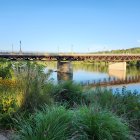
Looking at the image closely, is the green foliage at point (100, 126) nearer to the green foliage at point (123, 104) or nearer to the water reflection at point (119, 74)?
the green foliage at point (123, 104)

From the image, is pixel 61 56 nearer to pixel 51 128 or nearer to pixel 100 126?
pixel 100 126

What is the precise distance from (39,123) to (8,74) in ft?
25.8

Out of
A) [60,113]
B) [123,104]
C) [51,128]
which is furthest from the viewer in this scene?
[123,104]

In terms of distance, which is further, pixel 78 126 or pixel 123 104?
pixel 123 104

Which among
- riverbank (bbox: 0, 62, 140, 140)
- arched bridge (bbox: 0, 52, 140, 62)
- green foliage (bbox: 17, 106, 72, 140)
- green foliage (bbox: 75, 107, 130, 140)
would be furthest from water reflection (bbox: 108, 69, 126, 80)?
green foliage (bbox: 17, 106, 72, 140)

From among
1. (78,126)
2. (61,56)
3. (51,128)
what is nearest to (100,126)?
(78,126)

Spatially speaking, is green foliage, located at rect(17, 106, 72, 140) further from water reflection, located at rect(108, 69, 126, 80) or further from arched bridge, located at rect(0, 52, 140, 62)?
arched bridge, located at rect(0, 52, 140, 62)

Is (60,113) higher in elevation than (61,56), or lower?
higher

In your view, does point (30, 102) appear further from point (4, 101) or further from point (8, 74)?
point (8, 74)

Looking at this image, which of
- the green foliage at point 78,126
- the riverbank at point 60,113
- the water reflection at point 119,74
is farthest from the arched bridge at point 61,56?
the green foliage at point 78,126

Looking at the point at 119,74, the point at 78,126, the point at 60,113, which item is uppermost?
the point at 60,113

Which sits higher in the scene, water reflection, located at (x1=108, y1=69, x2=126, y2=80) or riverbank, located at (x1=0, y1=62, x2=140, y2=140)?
riverbank, located at (x1=0, y1=62, x2=140, y2=140)

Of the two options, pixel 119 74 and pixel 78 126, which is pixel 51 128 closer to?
pixel 78 126

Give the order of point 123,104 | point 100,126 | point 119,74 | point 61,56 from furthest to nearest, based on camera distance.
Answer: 1. point 119,74
2. point 61,56
3. point 123,104
4. point 100,126
